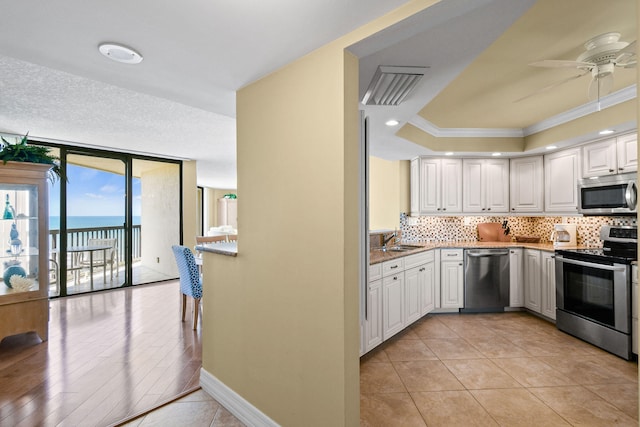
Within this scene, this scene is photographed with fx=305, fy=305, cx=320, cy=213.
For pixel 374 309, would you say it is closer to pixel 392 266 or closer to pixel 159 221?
pixel 392 266

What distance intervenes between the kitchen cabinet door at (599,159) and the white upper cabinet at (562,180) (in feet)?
0.33

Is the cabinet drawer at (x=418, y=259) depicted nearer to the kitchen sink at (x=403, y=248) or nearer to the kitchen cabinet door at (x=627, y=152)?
the kitchen sink at (x=403, y=248)

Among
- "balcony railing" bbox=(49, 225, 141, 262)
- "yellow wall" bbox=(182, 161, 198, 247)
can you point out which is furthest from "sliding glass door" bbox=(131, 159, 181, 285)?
"balcony railing" bbox=(49, 225, 141, 262)

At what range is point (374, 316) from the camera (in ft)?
9.46

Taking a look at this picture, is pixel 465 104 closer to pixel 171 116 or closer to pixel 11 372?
pixel 171 116

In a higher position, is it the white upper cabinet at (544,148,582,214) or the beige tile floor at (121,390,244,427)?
the white upper cabinet at (544,148,582,214)

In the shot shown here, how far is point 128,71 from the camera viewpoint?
1.91 meters

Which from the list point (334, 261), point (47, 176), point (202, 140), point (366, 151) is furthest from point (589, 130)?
point (47, 176)

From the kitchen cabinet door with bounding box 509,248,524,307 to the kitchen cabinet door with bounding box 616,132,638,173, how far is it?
146 cm

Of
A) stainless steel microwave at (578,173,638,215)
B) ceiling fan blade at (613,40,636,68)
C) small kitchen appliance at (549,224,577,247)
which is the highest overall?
ceiling fan blade at (613,40,636,68)

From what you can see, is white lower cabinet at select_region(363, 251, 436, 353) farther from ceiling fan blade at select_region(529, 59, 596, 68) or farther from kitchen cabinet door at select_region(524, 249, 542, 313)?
ceiling fan blade at select_region(529, 59, 596, 68)

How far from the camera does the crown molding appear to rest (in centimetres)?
300

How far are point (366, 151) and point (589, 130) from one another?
3.03 m

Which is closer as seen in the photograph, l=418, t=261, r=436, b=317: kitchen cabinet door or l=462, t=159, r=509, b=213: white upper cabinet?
l=418, t=261, r=436, b=317: kitchen cabinet door
